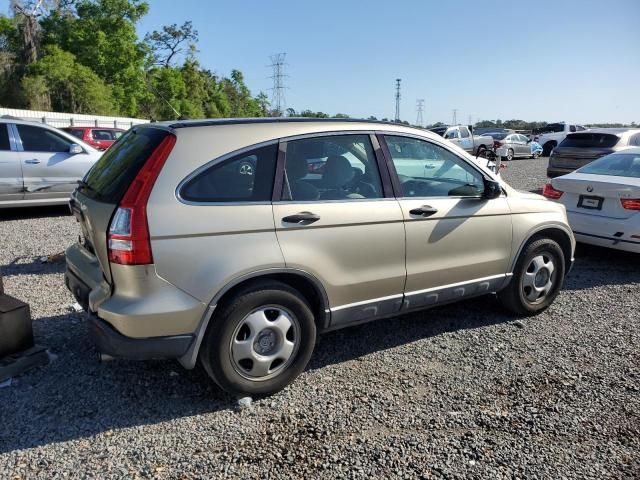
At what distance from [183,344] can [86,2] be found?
52.5 metres

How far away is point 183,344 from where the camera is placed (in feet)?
9.96

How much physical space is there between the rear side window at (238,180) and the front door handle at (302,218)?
178mm

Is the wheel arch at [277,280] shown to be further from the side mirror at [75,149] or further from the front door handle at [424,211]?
the side mirror at [75,149]

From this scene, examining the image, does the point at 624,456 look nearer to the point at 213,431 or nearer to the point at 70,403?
the point at 213,431

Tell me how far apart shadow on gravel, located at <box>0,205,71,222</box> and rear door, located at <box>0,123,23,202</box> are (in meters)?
0.70

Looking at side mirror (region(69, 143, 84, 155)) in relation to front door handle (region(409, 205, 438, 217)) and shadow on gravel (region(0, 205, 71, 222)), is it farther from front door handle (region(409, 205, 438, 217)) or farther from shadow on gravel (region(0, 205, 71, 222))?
front door handle (region(409, 205, 438, 217))

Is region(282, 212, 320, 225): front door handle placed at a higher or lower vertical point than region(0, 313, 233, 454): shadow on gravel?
higher

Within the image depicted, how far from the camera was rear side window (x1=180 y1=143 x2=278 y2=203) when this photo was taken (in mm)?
3070

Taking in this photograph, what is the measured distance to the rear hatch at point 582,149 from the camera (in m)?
12.7

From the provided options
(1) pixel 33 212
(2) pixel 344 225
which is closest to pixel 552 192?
(2) pixel 344 225

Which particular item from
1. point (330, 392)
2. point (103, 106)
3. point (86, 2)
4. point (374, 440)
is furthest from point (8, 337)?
point (86, 2)

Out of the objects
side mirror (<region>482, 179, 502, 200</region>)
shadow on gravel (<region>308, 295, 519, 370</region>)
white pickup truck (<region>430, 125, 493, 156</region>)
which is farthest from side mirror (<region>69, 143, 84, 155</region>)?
white pickup truck (<region>430, 125, 493, 156</region>)

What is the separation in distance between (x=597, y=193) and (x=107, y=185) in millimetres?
6002

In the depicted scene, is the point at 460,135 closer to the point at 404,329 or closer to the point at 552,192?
the point at 552,192
